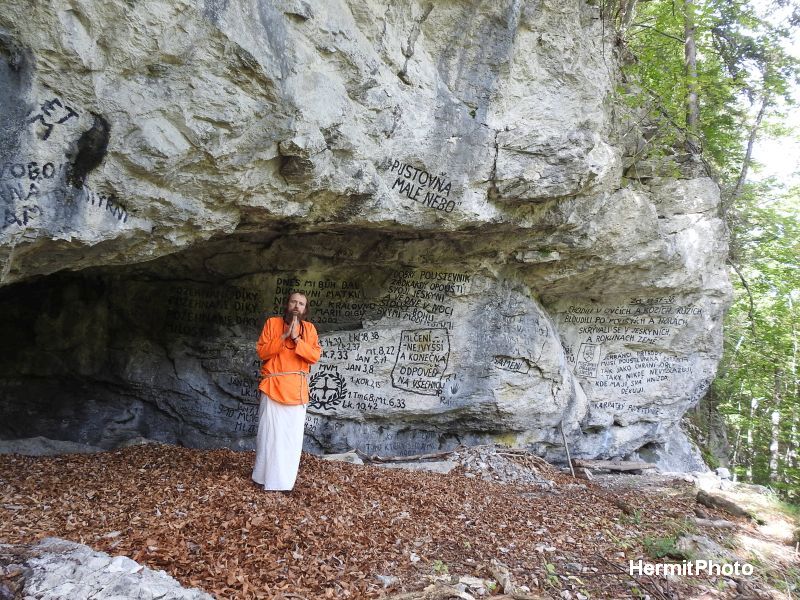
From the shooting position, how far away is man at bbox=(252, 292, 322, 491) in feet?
13.9

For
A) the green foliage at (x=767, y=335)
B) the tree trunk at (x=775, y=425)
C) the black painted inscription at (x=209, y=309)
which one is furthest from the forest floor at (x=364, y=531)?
the tree trunk at (x=775, y=425)

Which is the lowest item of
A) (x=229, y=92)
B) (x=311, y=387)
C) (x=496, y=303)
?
(x=311, y=387)

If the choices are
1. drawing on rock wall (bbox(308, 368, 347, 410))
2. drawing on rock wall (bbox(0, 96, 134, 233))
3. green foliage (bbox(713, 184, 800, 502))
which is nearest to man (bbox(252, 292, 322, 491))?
drawing on rock wall (bbox(0, 96, 134, 233))

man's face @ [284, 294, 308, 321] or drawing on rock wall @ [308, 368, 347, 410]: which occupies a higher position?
man's face @ [284, 294, 308, 321]

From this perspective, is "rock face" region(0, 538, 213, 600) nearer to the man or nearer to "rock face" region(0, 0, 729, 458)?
the man

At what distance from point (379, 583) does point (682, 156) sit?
748 centimetres

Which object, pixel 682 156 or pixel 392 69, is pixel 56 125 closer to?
pixel 392 69

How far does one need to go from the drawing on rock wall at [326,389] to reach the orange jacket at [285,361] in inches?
83.9

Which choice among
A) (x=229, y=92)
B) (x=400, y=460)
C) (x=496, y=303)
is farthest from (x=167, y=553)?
(x=496, y=303)

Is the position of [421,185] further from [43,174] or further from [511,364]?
[511,364]

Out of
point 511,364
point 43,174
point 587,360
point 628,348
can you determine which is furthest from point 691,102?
point 43,174

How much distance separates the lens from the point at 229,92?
3625 mm

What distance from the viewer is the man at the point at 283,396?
13.9 ft

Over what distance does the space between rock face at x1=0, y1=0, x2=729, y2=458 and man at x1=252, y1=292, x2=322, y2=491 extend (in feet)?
3.18
